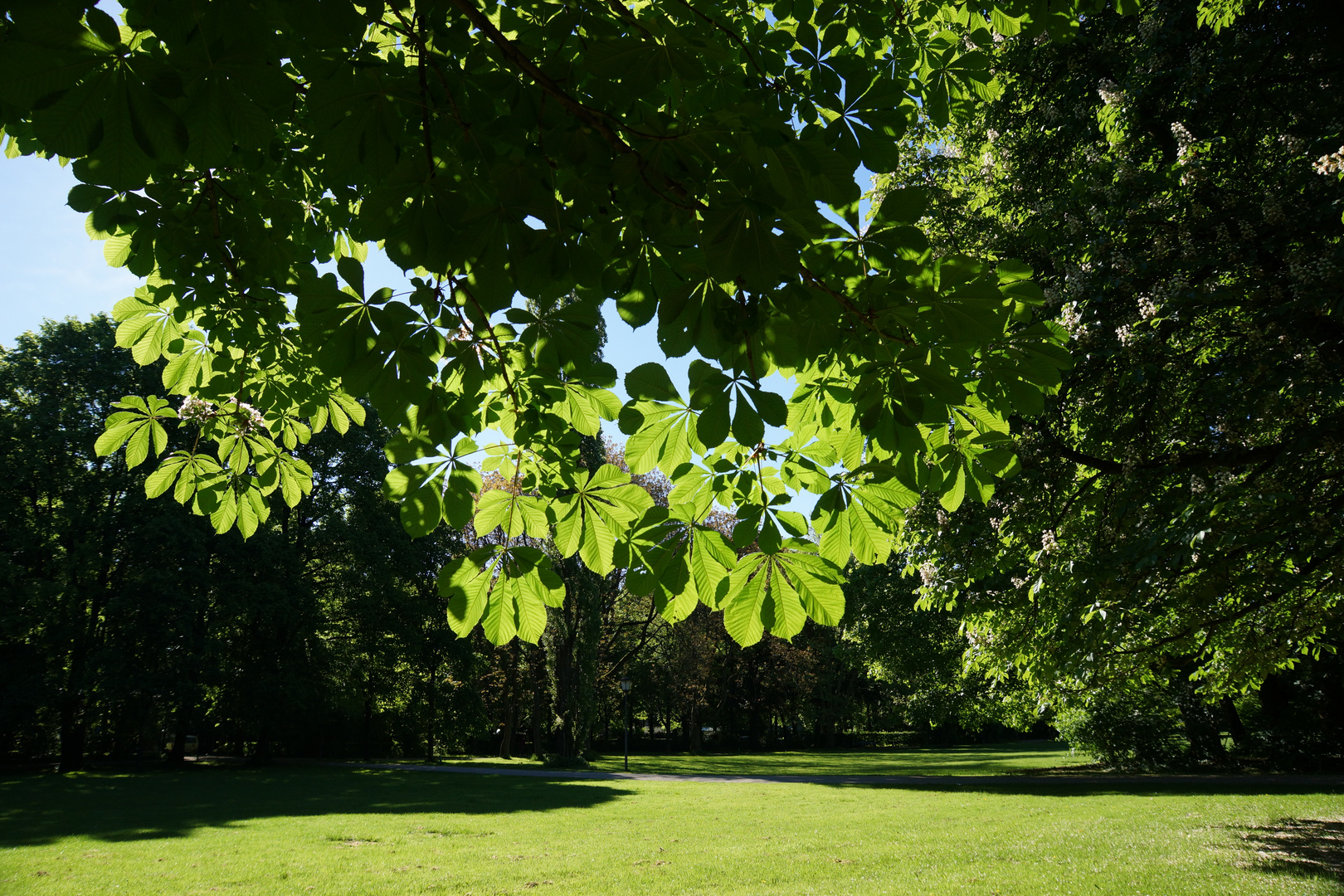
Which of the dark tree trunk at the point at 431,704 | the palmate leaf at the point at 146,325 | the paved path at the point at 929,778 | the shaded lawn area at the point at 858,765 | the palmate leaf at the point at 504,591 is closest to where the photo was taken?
the palmate leaf at the point at 504,591

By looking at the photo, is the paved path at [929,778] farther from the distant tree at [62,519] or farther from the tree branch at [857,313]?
the tree branch at [857,313]

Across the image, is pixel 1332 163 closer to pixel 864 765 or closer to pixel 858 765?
pixel 858 765

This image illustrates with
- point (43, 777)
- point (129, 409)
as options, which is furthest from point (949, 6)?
point (43, 777)

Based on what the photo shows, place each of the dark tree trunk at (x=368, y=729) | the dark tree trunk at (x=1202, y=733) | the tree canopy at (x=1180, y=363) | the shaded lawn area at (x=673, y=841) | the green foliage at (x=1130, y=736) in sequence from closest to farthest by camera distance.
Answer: the tree canopy at (x=1180, y=363)
the shaded lawn area at (x=673, y=841)
the dark tree trunk at (x=1202, y=733)
the green foliage at (x=1130, y=736)
the dark tree trunk at (x=368, y=729)

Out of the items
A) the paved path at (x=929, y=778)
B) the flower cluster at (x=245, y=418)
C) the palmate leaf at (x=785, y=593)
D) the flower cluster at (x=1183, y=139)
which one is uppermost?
the flower cluster at (x=1183, y=139)

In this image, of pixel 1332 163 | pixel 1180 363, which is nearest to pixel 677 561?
pixel 1332 163

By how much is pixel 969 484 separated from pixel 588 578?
20805 millimetres

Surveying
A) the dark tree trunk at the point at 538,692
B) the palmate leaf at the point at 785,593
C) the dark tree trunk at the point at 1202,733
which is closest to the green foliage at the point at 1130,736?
the dark tree trunk at the point at 1202,733

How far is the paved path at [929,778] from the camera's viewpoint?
50.0ft

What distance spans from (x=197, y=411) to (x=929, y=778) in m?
19.4

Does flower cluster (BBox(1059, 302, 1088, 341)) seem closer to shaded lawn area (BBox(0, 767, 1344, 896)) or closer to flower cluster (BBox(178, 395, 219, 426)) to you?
shaded lawn area (BBox(0, 767, 1344, 896))

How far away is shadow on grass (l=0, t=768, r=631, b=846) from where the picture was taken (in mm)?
10391

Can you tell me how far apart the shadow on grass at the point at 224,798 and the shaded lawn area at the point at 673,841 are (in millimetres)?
86

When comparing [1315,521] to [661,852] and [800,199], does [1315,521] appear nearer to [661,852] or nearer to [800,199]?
[800,199]
